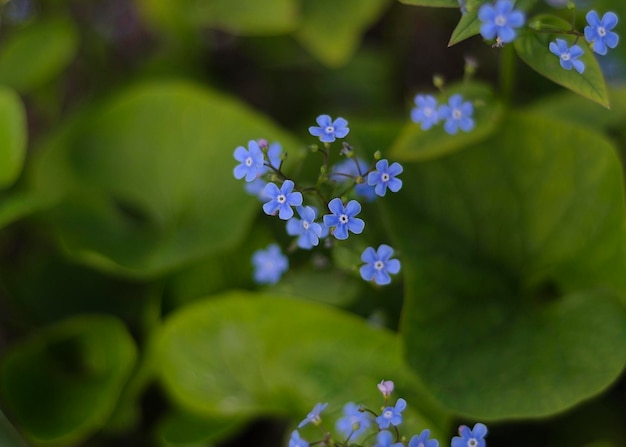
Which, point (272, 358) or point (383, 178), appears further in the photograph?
point (272, 358)

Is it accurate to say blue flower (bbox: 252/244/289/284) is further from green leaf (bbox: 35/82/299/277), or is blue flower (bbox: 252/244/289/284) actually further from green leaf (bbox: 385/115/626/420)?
green leaf (bbox: 35/82/299/277)

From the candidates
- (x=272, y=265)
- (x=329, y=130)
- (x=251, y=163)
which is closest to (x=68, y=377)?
(x=272, y=265)

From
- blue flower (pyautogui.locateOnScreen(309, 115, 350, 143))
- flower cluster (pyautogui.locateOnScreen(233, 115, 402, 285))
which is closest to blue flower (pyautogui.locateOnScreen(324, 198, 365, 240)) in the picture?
flower cluster (pyautogui.locateOnScreen(233, 115, 402, 285))

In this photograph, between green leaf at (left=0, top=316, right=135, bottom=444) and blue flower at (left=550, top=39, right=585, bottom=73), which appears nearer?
blue flower at (left=550, top=39, right=585, bottom=73)

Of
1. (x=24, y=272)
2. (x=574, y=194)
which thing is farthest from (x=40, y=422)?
(x=574, y=194)

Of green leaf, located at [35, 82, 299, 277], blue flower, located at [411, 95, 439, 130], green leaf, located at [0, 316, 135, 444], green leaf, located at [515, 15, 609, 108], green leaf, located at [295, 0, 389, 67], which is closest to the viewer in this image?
green leaf, located at [515, 15, 609, 108]

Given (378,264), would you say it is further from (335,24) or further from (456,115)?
(335,24)

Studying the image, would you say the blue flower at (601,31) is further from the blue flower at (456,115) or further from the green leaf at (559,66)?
the blue flower at (456,115)

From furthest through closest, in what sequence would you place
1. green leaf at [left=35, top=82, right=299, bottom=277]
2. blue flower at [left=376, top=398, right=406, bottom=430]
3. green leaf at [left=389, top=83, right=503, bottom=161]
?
green leaf at [left=35, top=82, right=299, bottom=277] → green leaf at [left=389, top=83, right=503, bottom=161] → blue flower at [left=376, top=398, right=406, bottom=430]
